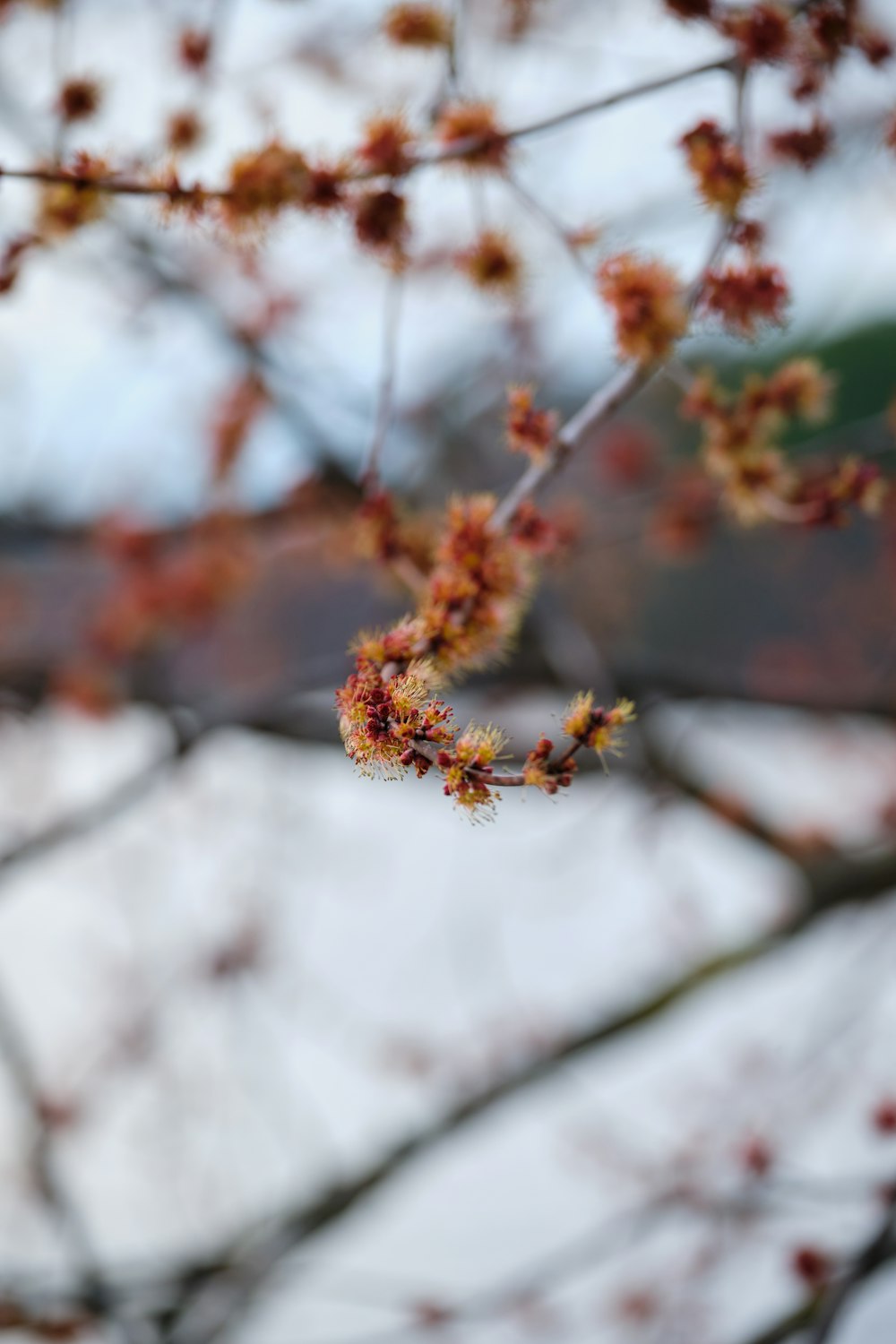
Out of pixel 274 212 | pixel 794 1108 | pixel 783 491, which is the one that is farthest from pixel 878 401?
pixel 274 212

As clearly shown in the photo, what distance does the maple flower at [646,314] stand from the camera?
718 mm

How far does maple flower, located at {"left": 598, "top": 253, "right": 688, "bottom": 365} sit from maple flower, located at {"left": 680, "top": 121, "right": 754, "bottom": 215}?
2.9 inches

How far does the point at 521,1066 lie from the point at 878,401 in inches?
130

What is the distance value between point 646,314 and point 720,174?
120mm

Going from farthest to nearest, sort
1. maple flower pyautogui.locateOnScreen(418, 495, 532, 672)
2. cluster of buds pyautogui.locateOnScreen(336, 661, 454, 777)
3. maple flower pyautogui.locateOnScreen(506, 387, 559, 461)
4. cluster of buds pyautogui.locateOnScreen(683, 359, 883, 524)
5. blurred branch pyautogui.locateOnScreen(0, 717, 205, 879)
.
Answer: blurred branch pyautogui.locateOnScreen(0, 717, 205, 879)
cluster of buds pyautogui.locateOnScreen(683, 359, 883, 524)
maple flower pyautogui.locateOnScreen(506, 387, 559, 461)
maple flower pyautogui.locateOnScreen(418, 495, 532, 672)
cluster of buds pyautogui.locateOnScreen(336, 661, 454, 777)

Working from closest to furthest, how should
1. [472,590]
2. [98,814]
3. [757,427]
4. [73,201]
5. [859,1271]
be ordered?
1. [472,590]
2. [73,201]
3. [757,427]
4. [859,1271]
5. [98,814]

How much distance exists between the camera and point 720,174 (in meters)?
0.74

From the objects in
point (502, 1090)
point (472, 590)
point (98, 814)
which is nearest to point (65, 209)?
point (472, 590)

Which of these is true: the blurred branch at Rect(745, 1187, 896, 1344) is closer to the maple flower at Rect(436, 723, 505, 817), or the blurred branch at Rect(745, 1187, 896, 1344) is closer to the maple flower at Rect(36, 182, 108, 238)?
the maple flower at Rect(436, 723, 505, 817)

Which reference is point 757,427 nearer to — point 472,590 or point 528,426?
point 528,426

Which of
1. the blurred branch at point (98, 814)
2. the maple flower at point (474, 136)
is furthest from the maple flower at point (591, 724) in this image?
the blurred branch at point (98, 814)

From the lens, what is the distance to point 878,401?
420 cm

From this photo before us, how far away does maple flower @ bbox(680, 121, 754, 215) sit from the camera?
74 centimetres

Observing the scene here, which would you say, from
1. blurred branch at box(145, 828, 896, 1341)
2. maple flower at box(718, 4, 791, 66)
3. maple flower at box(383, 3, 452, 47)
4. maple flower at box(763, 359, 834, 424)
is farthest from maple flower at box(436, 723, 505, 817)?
blurred branch at box(145, 828, 896, 1341)
